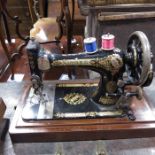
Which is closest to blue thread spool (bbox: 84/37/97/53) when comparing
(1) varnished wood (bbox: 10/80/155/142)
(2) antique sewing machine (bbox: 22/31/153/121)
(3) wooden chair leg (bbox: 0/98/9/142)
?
(2) antique sewing machine (bbox: 22/31/153/121)

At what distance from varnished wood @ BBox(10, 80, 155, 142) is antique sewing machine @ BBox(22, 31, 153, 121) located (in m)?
0.02

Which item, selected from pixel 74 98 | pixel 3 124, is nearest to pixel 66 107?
pixel 74 98

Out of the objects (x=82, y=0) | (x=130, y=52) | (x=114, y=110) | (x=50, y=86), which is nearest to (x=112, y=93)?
(x=114, y=110)

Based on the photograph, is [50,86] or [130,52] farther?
[50,86]

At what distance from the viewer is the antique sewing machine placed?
0.97 metres

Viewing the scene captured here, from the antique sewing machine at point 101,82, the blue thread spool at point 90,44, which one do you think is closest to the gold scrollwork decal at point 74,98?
the antique sewing machine at point 101,82

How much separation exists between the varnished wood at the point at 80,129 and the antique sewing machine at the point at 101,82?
0.02 meters

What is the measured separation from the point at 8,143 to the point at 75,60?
37 cm

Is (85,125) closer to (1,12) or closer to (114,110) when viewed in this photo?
(114,110)

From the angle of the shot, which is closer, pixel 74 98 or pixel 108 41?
pixel 108 41

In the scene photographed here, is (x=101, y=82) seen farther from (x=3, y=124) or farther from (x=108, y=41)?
(x=3, y=124)

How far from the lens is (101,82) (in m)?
1.04

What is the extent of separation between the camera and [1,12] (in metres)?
2.34

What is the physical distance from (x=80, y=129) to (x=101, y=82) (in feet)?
0.62
